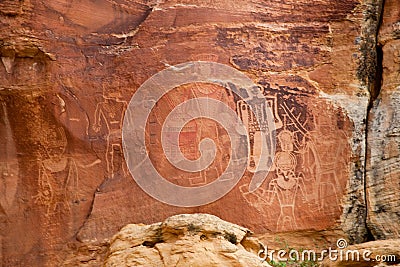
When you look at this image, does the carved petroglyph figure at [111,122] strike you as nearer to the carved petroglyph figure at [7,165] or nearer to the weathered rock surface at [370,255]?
the carved petroglyph figure at [7,165]

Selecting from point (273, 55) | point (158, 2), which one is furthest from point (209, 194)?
point (158, 2)

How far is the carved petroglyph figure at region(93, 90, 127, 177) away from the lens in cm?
701

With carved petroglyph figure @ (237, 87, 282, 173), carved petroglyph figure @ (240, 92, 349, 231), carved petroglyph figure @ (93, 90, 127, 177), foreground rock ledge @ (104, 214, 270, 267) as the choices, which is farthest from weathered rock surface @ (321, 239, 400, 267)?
carved petroglyph figure @ (93, 90, 127, 177)

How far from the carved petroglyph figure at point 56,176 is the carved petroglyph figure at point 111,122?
0.40 meters

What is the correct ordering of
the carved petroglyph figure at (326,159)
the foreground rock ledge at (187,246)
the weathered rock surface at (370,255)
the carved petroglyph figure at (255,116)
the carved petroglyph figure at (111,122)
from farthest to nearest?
1. the carved petroglyph figure at (326,159)
2. the carved petroglyph figure at (255,116)
3. the carved petroglyph figure at (111,122)
4. the weathered rock surface at (370,255)
5. the foreground rock ledge at (187,246)

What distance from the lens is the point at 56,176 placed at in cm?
693

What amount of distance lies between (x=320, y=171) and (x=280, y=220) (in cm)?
78

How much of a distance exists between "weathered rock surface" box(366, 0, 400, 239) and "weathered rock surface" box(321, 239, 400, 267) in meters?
1.61

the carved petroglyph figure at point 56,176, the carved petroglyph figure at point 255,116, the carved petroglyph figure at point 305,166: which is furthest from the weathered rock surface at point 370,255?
the carved petroglyph figure at point 56,176

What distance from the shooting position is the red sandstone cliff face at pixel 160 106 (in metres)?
6.89

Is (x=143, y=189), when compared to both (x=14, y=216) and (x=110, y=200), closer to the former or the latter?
(x=110, y=200)

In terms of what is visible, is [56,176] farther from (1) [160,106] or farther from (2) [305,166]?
(2) [305,166]

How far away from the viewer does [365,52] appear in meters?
7.82

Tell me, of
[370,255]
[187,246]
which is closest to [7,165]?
[187,246]
